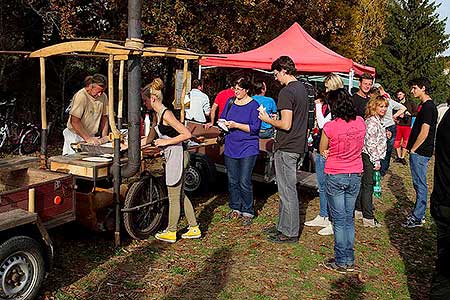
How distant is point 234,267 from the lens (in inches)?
217

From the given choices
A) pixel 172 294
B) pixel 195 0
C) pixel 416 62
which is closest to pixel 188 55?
pixel 172 294

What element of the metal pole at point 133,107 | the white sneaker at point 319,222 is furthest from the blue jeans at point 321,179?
the metal pole at point 133,107

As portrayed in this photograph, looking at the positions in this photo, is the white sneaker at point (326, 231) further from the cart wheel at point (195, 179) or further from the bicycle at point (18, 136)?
the bicycle at point (18, 136)

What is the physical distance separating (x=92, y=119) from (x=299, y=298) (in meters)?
3.77

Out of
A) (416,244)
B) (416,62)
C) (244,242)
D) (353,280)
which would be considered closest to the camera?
(353,280)

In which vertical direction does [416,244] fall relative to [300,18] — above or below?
below

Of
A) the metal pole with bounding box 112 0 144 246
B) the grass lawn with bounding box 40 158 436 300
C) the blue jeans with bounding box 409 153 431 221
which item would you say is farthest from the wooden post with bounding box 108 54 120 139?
the blue jeans with bounding box 409 153 431 221

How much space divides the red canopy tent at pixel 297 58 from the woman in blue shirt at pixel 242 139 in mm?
4523

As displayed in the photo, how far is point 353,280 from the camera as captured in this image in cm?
538

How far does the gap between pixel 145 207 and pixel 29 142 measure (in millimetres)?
7612

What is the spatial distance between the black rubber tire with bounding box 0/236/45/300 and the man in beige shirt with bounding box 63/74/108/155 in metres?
2.53

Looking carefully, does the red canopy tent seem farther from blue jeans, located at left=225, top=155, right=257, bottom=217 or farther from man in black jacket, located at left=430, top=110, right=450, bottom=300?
man in black jacket, located at left=430, top=110, right=450, bottom=300

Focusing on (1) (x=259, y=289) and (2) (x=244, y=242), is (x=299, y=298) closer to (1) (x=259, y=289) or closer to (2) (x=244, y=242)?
(1) (x=259, y=289)

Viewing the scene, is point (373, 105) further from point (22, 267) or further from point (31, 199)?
point (22, 267)
